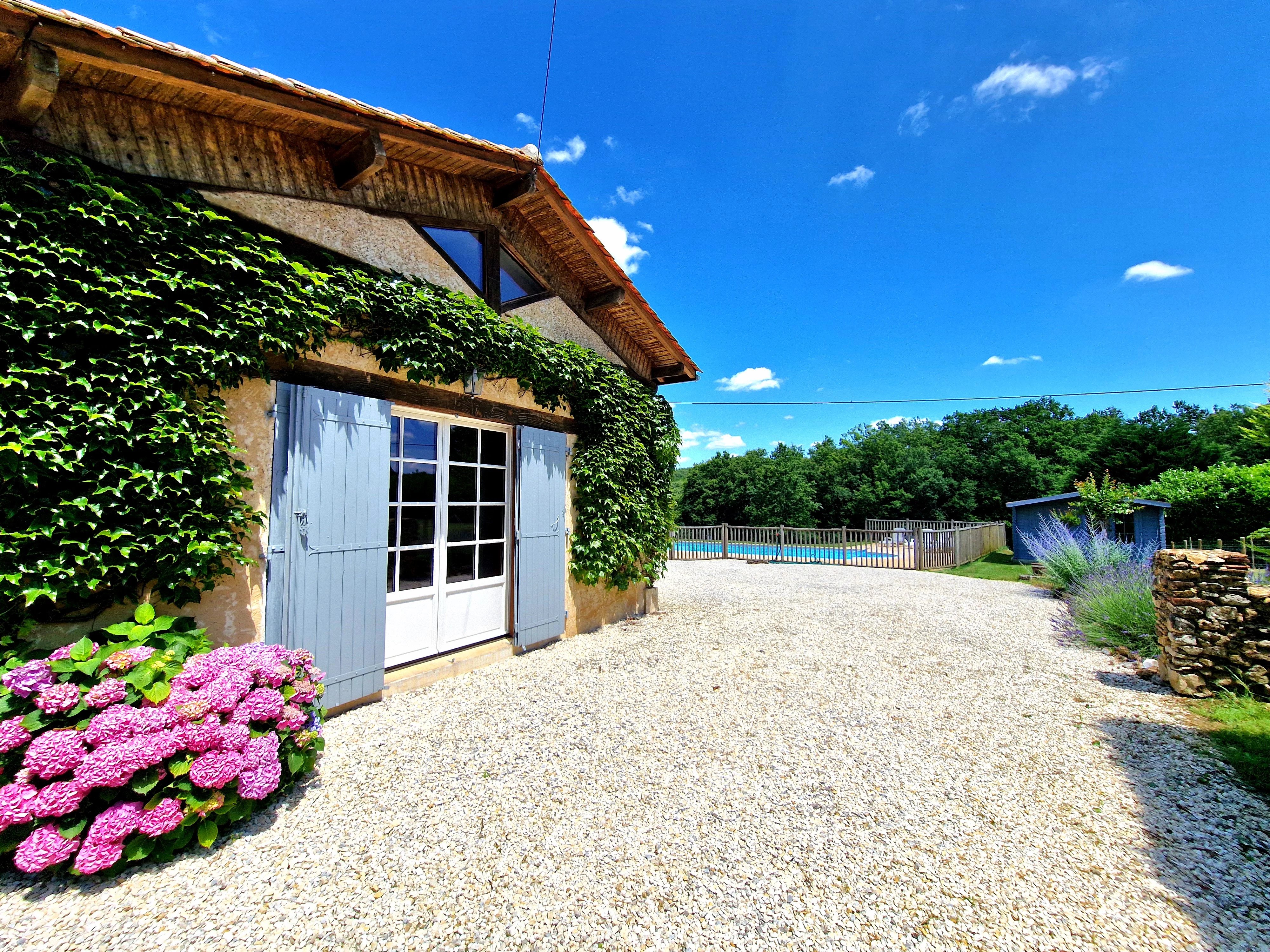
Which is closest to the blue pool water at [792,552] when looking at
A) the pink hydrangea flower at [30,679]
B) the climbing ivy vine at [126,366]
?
the climbing ivy vine at [126,366]

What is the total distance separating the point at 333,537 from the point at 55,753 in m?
A: 1.68

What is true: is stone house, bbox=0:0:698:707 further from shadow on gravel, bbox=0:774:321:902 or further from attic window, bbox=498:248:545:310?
shadow on gravel, bbox=0:774:321:902

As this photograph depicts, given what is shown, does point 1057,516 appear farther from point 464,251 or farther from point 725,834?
point 464,251

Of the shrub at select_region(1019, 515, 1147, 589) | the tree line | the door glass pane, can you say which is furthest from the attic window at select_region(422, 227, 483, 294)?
the tree line

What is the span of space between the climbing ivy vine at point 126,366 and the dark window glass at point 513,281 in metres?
1.82

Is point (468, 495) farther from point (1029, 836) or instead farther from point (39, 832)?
point (1029, 836)

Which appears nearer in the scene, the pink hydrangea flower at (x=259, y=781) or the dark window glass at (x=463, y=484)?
the pink hydrangea flower at (x=259, y=781)

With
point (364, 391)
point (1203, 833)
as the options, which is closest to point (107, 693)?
point (364, 391)

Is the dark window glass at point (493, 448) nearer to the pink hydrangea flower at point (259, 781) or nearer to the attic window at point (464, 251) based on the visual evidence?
the attic window at point (464, 251)

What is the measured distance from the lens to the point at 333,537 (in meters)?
3.42

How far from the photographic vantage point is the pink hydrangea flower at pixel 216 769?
6.66 ft

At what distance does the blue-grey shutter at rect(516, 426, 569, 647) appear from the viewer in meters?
4.90

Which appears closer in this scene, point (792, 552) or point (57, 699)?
point (57, 699)

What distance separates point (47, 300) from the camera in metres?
2.30
